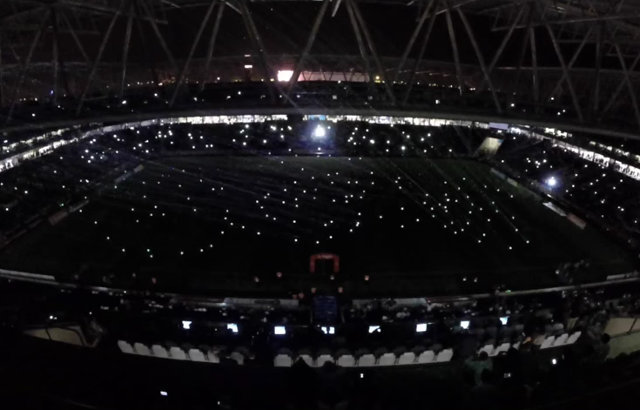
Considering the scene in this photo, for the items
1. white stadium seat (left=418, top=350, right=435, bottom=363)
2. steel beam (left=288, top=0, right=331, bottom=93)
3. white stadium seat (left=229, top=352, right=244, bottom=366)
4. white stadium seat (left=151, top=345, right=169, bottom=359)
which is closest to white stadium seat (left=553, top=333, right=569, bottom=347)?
white stadium seat (left=418, top=350, right=435, bottom=363)

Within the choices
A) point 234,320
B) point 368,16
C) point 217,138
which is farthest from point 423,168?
point 234,320

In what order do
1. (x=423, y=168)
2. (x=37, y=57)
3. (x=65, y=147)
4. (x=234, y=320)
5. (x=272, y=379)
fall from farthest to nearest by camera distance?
(x=423, y=168) → (x=65, y=147) → (x=37, y=57) → (x=234, y=320) → (x=272, y=379)

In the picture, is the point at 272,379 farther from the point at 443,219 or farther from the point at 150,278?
the point at 443,219

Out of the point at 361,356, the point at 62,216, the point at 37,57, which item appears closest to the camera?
the point at 361,356

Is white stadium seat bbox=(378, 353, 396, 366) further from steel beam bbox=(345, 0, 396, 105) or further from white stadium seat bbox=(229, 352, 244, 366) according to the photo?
steel beam bbox=(345, 0, 396, 105)

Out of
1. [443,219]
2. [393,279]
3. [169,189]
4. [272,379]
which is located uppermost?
[169,189]

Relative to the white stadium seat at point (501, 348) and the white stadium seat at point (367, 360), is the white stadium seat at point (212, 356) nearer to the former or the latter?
the white stadium seat at point (367, 360)
